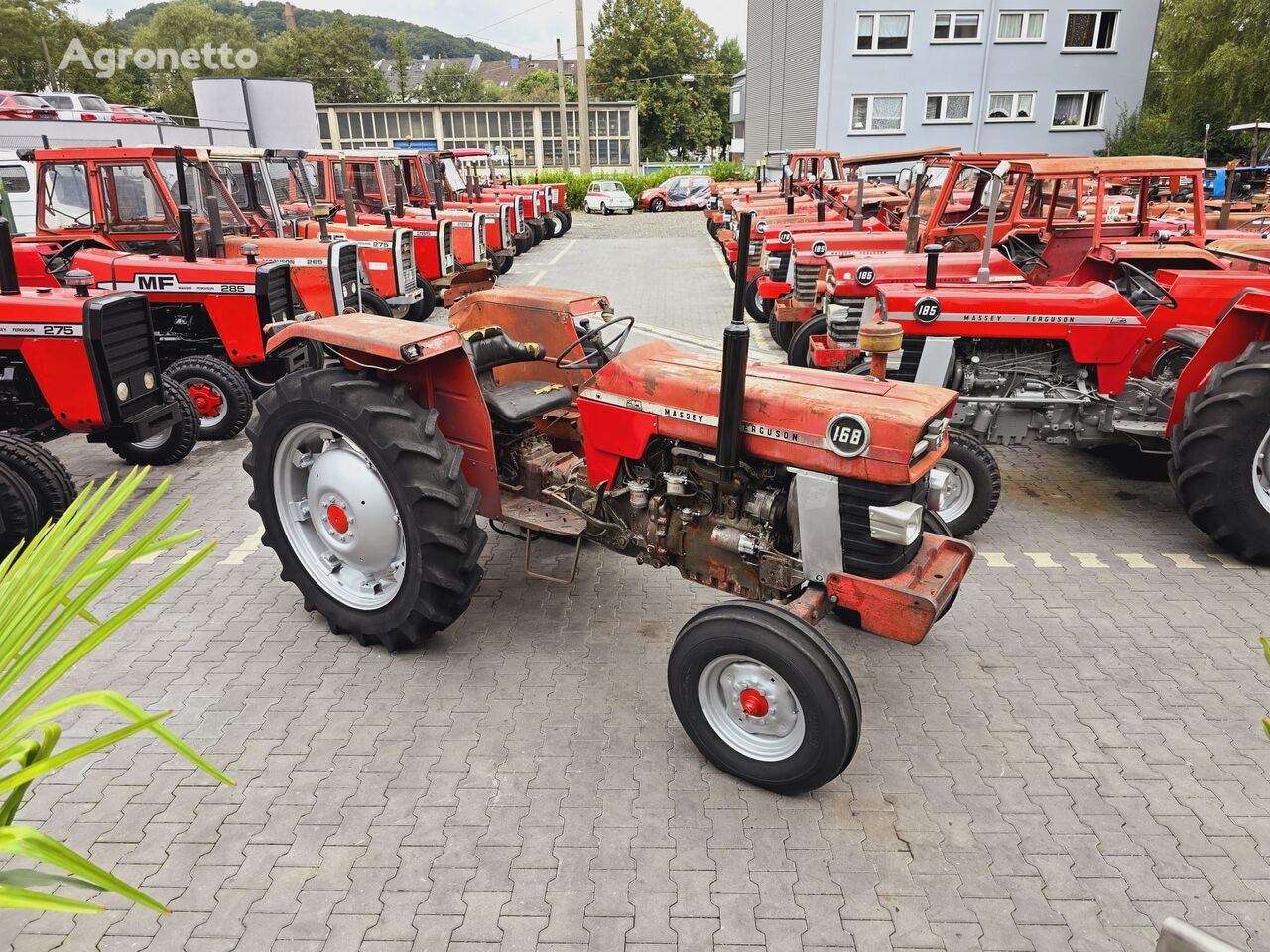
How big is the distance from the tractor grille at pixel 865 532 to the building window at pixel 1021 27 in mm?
27208

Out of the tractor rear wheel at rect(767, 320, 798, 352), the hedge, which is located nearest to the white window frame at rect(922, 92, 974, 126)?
the hedge

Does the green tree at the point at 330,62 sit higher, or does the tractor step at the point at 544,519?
the green tree at the point at 330,62

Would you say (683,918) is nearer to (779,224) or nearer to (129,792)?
(129,792)

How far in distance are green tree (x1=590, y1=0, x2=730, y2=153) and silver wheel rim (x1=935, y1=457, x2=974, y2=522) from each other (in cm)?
4912

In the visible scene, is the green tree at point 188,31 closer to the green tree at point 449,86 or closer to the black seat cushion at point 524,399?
the green tree at point 449,86

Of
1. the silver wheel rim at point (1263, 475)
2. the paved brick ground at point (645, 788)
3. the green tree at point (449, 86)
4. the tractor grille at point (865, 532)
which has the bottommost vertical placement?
the paved brick ground at point (645, 788)

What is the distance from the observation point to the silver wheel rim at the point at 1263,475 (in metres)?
4.48

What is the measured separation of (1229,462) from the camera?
4.43 meters

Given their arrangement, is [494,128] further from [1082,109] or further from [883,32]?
[1082,109]

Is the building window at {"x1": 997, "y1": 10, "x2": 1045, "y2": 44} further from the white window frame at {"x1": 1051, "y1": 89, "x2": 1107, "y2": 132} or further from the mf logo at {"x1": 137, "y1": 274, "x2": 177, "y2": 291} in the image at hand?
the mf logo at {"x1": 137, "y1": 274, "x2": 177, "y2": 291}

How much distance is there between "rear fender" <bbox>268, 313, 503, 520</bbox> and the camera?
3.64 metres

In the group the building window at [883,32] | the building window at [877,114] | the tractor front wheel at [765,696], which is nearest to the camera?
the tractor front wheel at [765,696]

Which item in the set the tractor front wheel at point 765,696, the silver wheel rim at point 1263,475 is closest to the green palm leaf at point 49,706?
the tractor front wheel at point 765,696

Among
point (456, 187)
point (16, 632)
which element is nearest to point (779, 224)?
point (456, 187)
